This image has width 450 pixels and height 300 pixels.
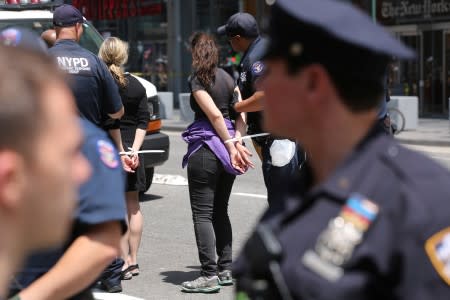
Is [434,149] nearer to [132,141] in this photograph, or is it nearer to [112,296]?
[132,141]

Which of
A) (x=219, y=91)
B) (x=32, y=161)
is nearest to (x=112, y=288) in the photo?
(x=219, y=91)

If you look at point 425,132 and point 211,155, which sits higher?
point 211,155

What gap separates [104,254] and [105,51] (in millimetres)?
4378

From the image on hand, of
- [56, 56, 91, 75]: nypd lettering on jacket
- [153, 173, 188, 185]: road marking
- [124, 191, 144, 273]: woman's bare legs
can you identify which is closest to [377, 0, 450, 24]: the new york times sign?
[153, 173, 188, 185]: road marking

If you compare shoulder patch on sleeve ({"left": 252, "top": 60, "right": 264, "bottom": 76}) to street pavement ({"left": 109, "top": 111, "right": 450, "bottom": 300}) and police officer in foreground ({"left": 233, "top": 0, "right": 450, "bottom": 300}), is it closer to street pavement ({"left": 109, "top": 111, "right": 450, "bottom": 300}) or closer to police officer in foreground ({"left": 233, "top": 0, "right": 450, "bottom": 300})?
street pavement ({"left": 109, "top": 111, "right": 450, "bottom": 300})

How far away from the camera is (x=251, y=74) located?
638 centimetres

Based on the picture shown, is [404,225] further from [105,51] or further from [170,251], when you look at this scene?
[170,251]

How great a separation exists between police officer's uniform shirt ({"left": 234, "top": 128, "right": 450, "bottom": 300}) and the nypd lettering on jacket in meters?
3.76

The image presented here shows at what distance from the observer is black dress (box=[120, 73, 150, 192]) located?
23.6ft

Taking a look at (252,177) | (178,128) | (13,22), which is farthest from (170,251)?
(178,128)

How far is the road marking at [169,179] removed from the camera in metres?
12.3

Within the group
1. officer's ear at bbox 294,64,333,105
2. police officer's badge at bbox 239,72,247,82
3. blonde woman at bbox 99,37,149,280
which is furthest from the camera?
blonde woman at bbox 99,37,149,280

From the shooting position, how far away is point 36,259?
2.72 meters

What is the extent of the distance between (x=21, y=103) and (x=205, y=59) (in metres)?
5.10
